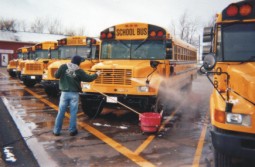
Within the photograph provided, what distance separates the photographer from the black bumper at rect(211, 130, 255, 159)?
3664 mm

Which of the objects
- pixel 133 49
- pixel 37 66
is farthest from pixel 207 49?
Answer: pixel 37 66

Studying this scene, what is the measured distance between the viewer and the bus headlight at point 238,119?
3.74 m

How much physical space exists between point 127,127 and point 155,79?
1.35 m

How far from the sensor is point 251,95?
12.7 feet

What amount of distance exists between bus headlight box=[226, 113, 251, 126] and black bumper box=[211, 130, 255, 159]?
0.44 feet

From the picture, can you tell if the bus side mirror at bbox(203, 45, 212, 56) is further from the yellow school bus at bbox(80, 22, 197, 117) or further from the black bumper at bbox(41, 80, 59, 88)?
the black bumper at bbox(41, 80, 59, 88)

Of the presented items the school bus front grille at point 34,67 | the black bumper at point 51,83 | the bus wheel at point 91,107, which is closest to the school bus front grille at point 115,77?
the bus wheel at point 91,107

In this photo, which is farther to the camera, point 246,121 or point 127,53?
point 127,53

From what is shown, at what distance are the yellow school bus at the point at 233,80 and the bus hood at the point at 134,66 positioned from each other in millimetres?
2585

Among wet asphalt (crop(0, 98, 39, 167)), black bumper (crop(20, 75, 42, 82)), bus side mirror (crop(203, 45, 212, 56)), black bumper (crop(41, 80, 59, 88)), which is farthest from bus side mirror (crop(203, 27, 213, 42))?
black bumper (crop(20, 75, 42, 82))

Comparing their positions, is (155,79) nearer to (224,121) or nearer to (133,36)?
(133,36)

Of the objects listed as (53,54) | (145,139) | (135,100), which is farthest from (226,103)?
(53,54)

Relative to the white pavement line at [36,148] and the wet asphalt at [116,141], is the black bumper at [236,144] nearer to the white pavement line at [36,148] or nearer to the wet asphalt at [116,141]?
the wet asphalt at [116,141]

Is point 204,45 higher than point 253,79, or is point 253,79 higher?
point 204,45
